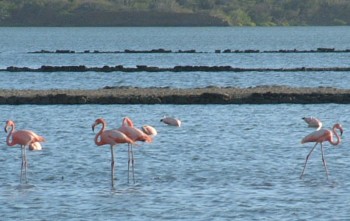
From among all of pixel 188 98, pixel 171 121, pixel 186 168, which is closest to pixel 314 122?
pixel 171 121

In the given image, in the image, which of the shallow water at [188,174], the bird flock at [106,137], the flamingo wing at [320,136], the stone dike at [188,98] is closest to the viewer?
the shallow water at [188,174]

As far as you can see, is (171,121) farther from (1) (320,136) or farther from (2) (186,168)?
(1) (320,136)

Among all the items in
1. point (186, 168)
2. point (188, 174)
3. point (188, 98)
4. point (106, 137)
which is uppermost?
point (106, 137)

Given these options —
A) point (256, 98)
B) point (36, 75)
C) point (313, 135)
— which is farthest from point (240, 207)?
point (36, 75)

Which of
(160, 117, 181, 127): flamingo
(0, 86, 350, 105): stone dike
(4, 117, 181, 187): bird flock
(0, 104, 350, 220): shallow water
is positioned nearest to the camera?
(0, 104, 350, 220): shallow water

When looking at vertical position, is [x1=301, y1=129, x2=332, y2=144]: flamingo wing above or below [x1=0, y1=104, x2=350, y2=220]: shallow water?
above

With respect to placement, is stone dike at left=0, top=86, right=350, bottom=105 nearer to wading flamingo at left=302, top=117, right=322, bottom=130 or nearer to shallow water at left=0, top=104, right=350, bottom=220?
shallow water at left=0, top=104, right=350, bottom=220

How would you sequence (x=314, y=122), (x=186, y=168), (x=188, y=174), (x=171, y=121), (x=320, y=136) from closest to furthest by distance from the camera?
(x=320, y=136) < (x=188, y=174) < (x=186, y=168) < (x=314, y=122) < (x=171, y=121)

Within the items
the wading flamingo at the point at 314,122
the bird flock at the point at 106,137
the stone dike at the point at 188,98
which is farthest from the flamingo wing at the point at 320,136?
the stone dike at the point at 188,98

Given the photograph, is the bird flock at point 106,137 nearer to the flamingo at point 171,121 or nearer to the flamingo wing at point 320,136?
the flamingo wing at point 320,136

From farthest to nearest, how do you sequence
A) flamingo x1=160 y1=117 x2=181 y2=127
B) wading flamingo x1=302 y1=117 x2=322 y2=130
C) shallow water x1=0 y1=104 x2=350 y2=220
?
1. flamingo x1=160 y1=117 x2=181 y2=127
2. wading flamingo x1=302 y1=117 x2=322 y2=130
3. shallow water x1=0 y1=104 x2=350 y2=220

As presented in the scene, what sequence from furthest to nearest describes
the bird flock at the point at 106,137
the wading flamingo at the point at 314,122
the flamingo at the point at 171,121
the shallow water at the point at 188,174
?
the flamingo at the point at 171,121
the wading flamingo at the point at 314,122
the bird flock at the point at 106,137
the shallow water at the point at 188,174

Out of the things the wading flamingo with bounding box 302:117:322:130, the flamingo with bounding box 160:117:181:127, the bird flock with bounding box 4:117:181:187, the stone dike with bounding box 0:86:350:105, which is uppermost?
the bird flock with bounding box 4:117:181:187

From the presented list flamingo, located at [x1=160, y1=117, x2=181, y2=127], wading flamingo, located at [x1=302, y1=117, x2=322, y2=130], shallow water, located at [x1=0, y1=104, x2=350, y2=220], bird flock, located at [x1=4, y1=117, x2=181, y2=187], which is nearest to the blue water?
shallow water, located at [x1=0, y1=104, x2=350, y2=220]
